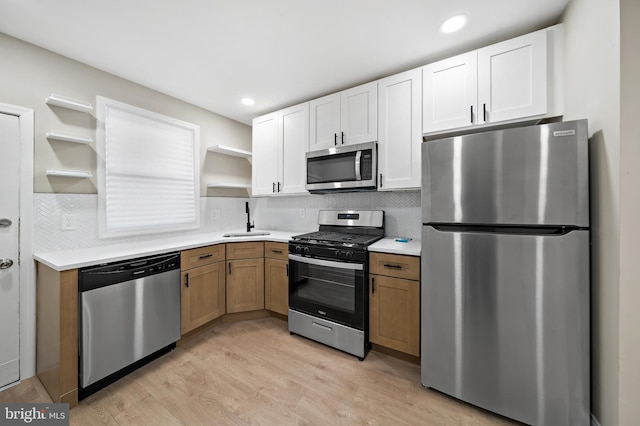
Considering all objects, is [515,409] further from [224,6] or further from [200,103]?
Answer: [200,103]

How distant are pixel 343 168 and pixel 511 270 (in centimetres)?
159

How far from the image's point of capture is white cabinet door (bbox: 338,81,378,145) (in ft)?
7.72

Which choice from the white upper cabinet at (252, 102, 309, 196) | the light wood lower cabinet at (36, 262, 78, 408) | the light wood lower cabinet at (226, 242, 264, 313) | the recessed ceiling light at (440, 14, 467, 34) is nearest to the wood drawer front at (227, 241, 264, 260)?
the light wood lower cabinet at (226, 242, 264, 313)

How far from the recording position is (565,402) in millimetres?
1303

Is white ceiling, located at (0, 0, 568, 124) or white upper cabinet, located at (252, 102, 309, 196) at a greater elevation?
white ceiling, located at (0, 0, 568, 124)

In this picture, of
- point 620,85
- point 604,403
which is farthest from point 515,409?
point 620,85

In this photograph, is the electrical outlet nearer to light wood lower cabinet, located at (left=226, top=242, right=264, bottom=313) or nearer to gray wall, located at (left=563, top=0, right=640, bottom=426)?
light wood lower cabinet, located at (left=226, top=242, right=264, bottom=313)

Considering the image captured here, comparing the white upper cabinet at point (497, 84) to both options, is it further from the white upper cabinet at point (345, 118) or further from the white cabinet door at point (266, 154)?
the white cabinet door at point (266, 154)

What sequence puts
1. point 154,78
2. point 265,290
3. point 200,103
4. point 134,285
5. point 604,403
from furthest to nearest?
point 200,103
point 265,290
point 154,78
point 134,285
point 604,403

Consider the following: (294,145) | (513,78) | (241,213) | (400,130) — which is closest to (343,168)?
(400,130)

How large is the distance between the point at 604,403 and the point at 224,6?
10.1 feet

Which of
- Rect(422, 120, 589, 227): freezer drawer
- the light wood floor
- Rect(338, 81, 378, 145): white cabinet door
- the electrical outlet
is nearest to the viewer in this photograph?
Rect(422, 120, 589, 227): freezer drawer

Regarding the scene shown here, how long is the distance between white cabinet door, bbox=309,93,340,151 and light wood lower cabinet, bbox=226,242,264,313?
1.31 metres

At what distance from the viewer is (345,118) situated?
2.51m
